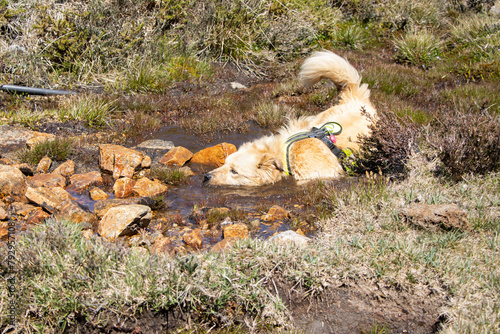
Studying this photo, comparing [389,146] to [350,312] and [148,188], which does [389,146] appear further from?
[148,188]

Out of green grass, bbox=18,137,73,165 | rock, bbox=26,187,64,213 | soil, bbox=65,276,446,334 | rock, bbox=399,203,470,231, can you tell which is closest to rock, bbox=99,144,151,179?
green grass, bbox=18,137,73,165

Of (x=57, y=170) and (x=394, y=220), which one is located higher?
(x=394, y=220)

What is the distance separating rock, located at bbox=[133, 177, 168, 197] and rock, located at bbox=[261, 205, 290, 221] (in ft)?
5.25

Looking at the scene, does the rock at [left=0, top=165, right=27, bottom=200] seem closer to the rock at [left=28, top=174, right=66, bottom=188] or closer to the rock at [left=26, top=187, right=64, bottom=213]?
the rock at [left=26, top=187, right=64, bottom=213]

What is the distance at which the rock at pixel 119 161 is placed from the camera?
574cm

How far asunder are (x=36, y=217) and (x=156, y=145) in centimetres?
313

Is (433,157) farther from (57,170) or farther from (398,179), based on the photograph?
(57,170)

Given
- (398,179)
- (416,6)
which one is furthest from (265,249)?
(416,6)

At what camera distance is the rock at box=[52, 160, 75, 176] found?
5672 mm

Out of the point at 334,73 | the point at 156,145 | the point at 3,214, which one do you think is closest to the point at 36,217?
the point at 3,214

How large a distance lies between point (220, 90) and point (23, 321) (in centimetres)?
878

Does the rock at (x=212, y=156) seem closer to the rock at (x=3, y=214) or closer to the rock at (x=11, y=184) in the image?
the rock at (x=11, y=184)

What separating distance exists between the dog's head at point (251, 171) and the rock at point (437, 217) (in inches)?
89.3

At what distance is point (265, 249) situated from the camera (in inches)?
118
